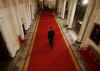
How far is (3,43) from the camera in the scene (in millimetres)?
3139

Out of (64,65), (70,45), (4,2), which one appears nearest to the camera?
(4,2)

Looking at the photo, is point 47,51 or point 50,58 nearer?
point 50,58

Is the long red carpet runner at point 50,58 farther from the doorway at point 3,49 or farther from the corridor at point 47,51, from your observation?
the doorway at point 3,49

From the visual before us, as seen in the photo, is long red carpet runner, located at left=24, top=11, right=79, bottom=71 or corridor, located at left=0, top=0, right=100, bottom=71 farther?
long red carpet runner, located at left=24, top=11, right=79, bottom=71

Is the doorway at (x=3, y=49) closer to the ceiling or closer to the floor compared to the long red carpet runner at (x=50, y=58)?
closer to the ceiling

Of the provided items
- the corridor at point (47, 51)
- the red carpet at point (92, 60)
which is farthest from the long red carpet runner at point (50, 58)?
the red carpet at point (92, 60)

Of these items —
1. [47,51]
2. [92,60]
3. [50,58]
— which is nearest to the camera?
[92,60]

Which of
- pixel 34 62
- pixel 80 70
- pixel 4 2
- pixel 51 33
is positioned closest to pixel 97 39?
pixel 80 70

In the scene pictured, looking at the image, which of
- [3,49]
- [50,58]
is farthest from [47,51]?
[3,49]

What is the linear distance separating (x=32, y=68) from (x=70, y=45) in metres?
2.89

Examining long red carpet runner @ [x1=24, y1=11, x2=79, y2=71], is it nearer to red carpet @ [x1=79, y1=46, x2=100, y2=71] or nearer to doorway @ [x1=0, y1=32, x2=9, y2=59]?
red carpet @ [x1=79, y1=46, x2=100, y2=71]

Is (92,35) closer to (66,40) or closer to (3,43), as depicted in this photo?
(66,40)

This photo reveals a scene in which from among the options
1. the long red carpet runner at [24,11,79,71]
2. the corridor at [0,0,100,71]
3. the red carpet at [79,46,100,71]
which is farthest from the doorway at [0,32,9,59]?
the red carpet at [79,46,100,71]

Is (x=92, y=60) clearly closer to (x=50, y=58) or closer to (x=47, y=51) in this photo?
(x=50, y=58)
